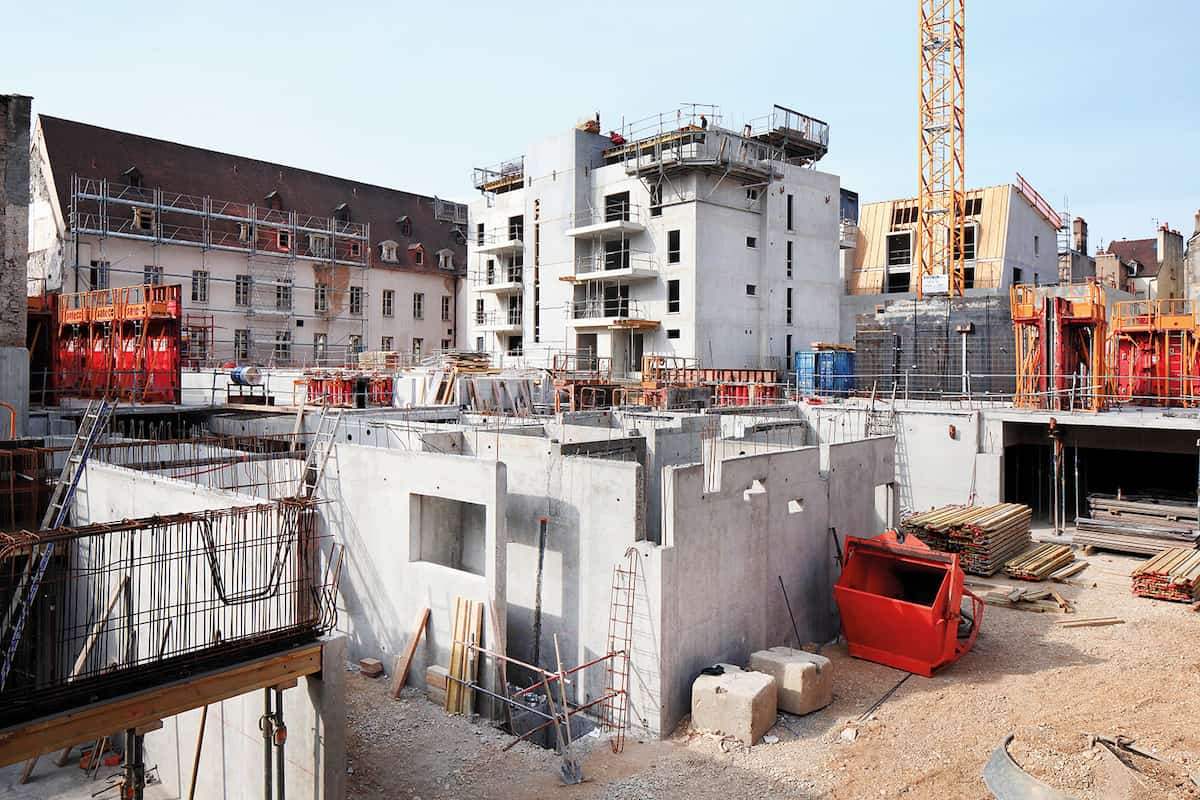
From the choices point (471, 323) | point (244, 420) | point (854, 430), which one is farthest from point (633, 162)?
point (244, 420)

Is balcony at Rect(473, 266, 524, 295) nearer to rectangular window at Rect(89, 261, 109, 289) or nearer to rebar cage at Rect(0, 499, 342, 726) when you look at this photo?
rectangular window at Rect(89, 261, 109, 289)

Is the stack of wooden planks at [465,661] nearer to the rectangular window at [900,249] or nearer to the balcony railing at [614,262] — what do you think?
the balcony railing at [614,262]

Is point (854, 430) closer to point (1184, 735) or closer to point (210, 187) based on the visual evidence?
point (1184, 735)

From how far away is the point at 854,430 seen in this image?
27.5 m

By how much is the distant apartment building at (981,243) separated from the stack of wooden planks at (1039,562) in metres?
32.0

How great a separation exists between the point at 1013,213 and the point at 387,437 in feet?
150

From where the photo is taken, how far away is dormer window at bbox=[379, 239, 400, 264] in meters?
57.9

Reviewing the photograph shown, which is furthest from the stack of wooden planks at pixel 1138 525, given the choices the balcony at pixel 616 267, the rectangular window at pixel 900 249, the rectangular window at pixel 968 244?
the rectangular window at pixel 900 249

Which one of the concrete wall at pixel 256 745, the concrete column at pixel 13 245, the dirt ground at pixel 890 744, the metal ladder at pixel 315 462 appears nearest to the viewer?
the concrete wall at pixel 256 745

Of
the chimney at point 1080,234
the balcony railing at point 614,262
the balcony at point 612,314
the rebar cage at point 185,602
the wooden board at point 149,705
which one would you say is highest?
the chimney at point 1080,234

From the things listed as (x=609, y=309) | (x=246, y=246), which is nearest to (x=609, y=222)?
(x=609, y=309)

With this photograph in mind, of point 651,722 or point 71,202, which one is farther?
point 71,202

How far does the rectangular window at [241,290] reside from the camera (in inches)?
1955

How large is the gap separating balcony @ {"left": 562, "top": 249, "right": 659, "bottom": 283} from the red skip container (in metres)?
27.6
